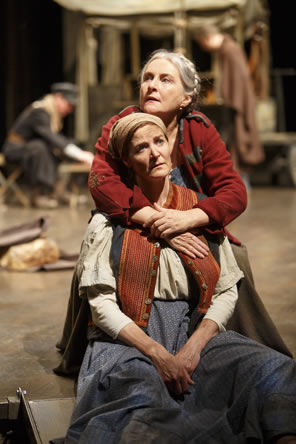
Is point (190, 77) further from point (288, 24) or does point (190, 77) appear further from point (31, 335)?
point (288, 24)

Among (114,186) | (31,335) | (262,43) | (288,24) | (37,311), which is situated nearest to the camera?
(114,186)

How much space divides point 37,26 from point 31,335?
867 centimetres

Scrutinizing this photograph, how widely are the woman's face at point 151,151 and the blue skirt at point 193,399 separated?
1.76 ft

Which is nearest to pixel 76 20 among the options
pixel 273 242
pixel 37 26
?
pixel 37 26

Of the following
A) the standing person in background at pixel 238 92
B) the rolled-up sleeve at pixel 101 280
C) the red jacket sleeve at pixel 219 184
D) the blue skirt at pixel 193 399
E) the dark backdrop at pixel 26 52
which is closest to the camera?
the blue skirt at pixel 193 399

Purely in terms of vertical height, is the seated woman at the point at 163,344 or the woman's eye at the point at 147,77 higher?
the woman's eye at the point at 147,77

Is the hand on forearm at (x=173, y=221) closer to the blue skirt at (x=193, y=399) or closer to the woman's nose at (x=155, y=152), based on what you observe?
the woman's nose at (x=155, y=152)

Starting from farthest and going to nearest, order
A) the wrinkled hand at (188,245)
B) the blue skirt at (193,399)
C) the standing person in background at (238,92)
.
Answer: the standing person in background at (238,92)
the wrinkled hand at (188,245)
the blue skirt at (193,399)

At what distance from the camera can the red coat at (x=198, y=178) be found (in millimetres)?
2424

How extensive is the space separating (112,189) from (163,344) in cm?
55

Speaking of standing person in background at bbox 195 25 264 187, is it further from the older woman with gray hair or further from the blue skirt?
the blue skirt

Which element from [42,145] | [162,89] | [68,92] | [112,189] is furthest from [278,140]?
[112,189]

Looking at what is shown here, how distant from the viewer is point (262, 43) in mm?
10266

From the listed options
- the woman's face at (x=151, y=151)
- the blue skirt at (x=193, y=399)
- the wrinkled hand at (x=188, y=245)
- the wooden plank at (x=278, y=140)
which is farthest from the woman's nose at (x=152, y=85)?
the wooden plank at (x=278, y=140)
